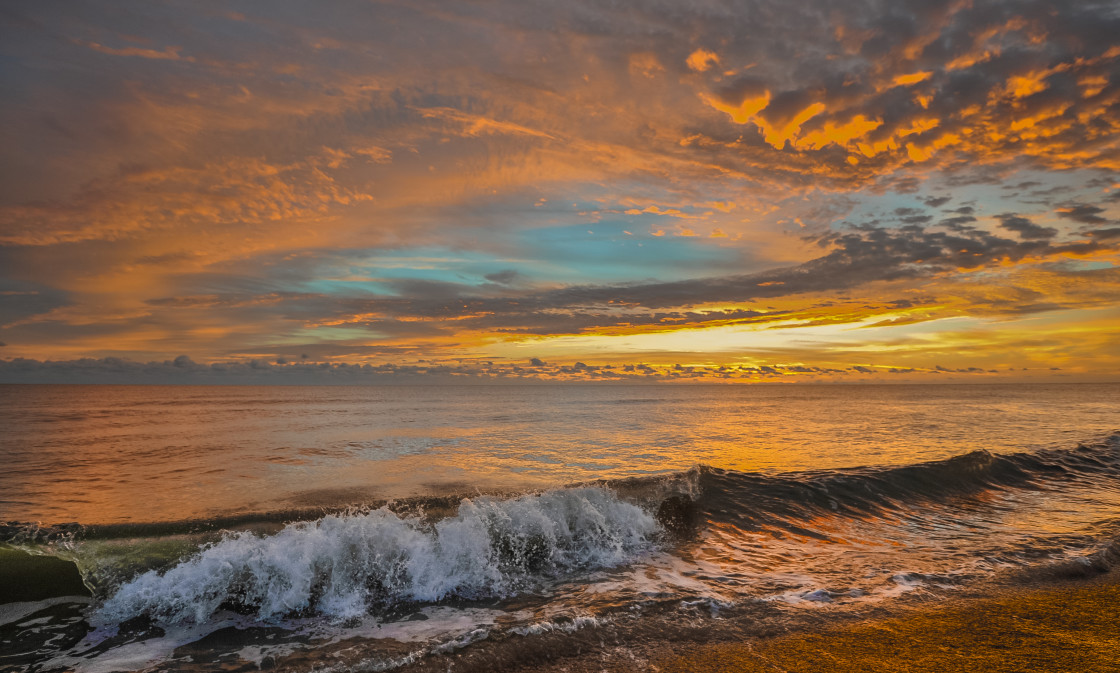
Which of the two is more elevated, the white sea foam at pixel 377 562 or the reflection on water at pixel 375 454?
the white sea foam at pixel 377 562

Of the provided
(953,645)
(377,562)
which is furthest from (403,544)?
(953,645)

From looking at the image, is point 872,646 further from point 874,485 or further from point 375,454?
point 375,454

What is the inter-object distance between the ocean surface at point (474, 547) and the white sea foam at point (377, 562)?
28mm

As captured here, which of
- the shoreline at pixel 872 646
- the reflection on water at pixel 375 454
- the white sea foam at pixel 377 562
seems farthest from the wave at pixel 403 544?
the reflection on water at pixel 375 454

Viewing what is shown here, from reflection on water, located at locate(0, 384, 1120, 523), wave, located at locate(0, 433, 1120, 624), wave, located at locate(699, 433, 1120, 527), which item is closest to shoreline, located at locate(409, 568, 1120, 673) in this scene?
wave, located at locate(0, 433, 1120, 624)

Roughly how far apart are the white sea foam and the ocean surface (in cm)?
3

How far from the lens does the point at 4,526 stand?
861cm

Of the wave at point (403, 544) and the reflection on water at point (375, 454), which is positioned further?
the reflection on water at point (375, 454)

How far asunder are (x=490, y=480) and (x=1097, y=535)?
11.5 metres

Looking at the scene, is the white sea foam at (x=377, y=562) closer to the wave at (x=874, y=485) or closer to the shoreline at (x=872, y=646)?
the shoreline at (x=872, y=646)

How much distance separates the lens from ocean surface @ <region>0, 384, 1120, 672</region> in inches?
204

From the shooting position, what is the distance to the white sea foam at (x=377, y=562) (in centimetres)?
586

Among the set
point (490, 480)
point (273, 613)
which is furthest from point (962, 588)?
point (490, 480)

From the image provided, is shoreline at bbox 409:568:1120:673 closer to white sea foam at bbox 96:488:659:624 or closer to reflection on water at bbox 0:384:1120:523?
white sea foam at bbox 96:488:659:624
